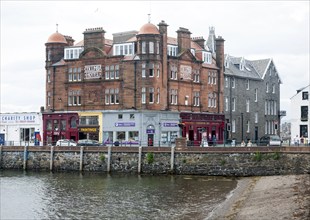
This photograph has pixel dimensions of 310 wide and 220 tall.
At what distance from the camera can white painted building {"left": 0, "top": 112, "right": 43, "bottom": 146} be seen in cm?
8806

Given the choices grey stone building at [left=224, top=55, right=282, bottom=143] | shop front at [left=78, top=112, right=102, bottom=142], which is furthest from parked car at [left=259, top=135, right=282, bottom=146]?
shop front at [left=78, top=112, right=102, bottom=142]

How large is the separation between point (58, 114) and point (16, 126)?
9.64 m

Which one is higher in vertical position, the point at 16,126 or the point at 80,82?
the point at 80,82

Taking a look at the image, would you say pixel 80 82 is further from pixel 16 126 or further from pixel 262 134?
pixel 262 134

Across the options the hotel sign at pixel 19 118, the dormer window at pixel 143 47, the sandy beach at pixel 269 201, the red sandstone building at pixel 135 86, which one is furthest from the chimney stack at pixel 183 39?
the sandy beach at pixel 269 201

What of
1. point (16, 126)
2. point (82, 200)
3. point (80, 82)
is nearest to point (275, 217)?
point (82, 200)

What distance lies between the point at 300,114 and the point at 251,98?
45.0 feet

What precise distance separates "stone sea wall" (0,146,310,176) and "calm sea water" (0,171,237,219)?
224cm

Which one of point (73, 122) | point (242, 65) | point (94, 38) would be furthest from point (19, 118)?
point (242, 65)

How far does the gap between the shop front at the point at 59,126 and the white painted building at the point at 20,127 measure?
1.13 meters

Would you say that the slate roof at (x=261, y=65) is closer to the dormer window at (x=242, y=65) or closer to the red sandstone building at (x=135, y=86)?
the dormer window at (x=242, y=65)

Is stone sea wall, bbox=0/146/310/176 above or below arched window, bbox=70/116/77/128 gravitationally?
below

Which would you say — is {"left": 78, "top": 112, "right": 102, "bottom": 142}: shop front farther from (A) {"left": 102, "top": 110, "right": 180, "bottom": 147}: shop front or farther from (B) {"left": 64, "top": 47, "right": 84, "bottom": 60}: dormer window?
(B) {"left": 64, "top": 47, "right": 84, "bottom": 60}: dormer window

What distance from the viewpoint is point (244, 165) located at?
60938mm
